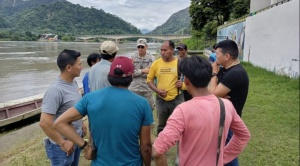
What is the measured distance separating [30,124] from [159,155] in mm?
8799

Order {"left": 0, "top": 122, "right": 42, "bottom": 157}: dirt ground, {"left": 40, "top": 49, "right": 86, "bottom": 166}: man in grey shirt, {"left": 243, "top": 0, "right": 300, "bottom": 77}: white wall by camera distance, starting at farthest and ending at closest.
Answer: {"left": 0, "top": 122, "right": 42, "bottom": 157}: dirt ground → {"left": 40, "top": 49, "right": 86, "bottom": 166}: man in grey shirt → {"left": 243, "top": 0, "right": 300, "bottom": 77}: white wall

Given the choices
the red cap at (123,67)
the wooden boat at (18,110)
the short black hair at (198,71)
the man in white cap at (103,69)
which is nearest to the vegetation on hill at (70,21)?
the wooden boat at (18,110)

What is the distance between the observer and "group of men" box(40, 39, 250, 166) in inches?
64.4

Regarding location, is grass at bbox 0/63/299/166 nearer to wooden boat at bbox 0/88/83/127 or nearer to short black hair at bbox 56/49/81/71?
short black hair at bbox 56/49/81/71

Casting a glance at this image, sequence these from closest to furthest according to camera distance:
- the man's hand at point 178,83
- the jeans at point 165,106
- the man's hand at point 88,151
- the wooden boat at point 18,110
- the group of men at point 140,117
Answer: the group of men at point 140,117, the man's hand at point 88,151, the man's hand at point 178,83, the jeans at point 165,106, the wooden boat at point 18,110

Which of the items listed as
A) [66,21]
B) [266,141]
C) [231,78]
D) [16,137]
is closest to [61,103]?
[231,78]

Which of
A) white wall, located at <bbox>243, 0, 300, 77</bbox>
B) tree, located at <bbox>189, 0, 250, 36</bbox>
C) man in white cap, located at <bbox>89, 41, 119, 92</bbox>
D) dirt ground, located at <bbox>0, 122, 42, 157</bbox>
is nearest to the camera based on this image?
white wall, located at <bbox>243, 0, 300, 77</bbox>

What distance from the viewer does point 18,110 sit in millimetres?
9508

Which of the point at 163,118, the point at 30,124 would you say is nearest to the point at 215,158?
the point at 163,118

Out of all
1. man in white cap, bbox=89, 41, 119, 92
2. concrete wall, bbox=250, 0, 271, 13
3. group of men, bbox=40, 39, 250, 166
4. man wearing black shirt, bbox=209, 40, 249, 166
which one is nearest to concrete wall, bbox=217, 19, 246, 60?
concrete wall, bbox=250, 0, 271, 13

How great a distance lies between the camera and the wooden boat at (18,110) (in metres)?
8.66

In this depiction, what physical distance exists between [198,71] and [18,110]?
363 inches

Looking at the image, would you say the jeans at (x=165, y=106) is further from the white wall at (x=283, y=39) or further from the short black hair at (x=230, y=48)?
the short black hair at (x=230, y=48)

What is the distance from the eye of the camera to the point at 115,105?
1.85 m
